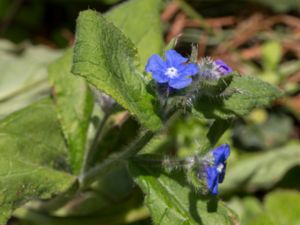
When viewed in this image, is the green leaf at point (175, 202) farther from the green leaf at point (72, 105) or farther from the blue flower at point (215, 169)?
the green leaf at point (72, 105)

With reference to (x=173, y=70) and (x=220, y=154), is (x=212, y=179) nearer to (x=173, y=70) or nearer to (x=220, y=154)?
(x=220, y=154)

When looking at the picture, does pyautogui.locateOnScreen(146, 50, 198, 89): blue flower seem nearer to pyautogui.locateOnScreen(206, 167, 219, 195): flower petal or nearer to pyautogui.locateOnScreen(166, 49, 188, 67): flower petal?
pyautogui.locateOnScreen(166, 49, 188, 67): flower petal

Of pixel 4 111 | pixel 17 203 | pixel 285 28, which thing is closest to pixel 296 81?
pixel 285 28

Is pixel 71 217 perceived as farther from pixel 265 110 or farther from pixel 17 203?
pixel 265 110

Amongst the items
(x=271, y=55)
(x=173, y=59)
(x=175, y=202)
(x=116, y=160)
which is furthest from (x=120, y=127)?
(x=271, y=55)

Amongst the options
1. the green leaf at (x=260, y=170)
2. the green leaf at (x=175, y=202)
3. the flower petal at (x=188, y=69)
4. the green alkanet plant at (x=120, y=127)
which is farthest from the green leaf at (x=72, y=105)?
the green leaf at (x=260, y=170)

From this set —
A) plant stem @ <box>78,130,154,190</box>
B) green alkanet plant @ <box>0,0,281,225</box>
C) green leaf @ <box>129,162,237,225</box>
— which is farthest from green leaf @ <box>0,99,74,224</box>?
green leaf @ <box>129,162,237,225</box>
